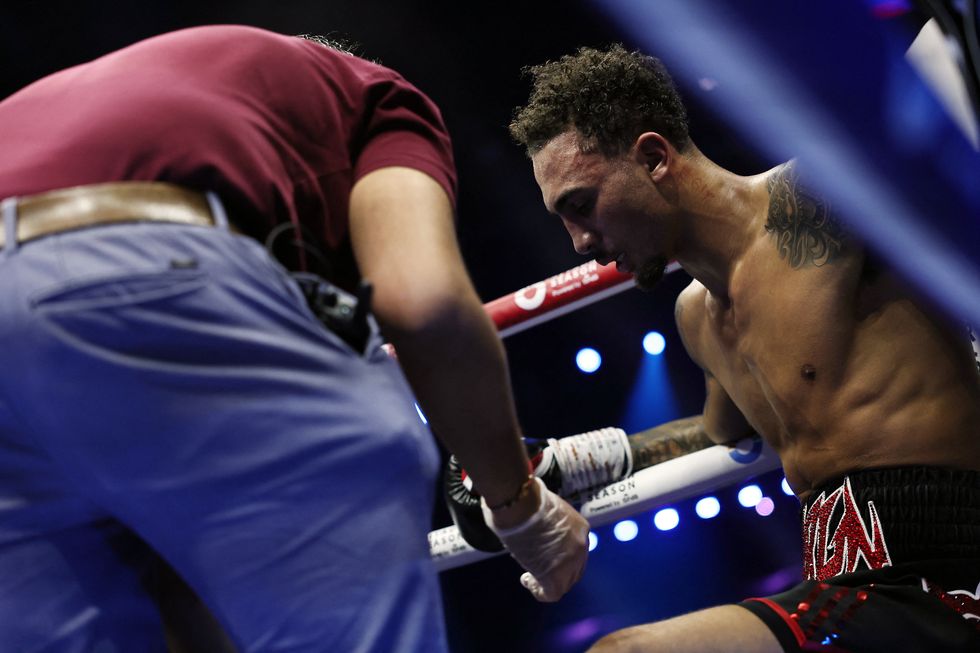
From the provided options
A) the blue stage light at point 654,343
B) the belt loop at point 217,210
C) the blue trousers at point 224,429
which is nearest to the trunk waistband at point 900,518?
the blue trousers at point 224,429

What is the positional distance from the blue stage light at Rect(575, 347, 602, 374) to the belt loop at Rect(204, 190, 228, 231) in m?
2.24

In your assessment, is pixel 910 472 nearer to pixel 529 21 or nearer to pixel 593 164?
pixel 593 164

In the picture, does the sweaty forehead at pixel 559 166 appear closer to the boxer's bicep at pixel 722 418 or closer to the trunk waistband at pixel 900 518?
the boxer's bicep at pixel 722 418

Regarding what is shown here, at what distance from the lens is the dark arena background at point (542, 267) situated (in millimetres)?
2730

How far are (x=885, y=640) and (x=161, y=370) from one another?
107 cm

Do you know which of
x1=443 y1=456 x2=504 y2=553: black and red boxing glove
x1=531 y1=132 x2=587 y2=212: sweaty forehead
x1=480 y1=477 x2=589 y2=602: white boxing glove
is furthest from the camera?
x1=531 y1=132 x2=587 y2=212: sweaty forehead

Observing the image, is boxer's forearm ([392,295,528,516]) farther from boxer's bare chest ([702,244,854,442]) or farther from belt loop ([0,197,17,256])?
boxer's bare chest ([702,244,854,442])

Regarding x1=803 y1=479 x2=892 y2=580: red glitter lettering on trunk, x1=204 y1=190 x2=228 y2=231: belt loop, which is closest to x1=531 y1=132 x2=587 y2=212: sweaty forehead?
x1=803 y1=479 x2=892 y2=580: red glitter lettering on trunk

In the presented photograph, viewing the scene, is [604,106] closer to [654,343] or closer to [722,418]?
[722,418]

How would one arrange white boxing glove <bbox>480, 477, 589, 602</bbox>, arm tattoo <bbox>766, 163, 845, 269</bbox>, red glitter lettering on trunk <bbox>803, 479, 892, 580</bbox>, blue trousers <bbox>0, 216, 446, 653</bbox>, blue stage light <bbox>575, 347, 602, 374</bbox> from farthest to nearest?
1. blue stage light <bbox>575, 347, 602, 374</bbox>
2. arm tattoo <bbox>766, 163, 845, 269</bbox>
3. red glitter lettering on trunk <bbox>803, 479, 892, 580</bbox>
4. white boxing glove <bbox>480, 477, 589, 602</bbox>
5. blue trousers <bbox>0, 216, 446, 653</bbox>

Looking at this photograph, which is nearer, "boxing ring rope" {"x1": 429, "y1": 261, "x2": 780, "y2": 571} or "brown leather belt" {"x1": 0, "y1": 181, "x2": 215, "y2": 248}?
"brown leather belt" {"x1": 0, "y1": 181, "x2": 215, "y2": 248}

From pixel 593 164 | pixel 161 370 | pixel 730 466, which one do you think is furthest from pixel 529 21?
pixel 161 370

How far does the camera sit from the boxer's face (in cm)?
179

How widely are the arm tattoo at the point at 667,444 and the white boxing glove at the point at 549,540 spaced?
803mm
